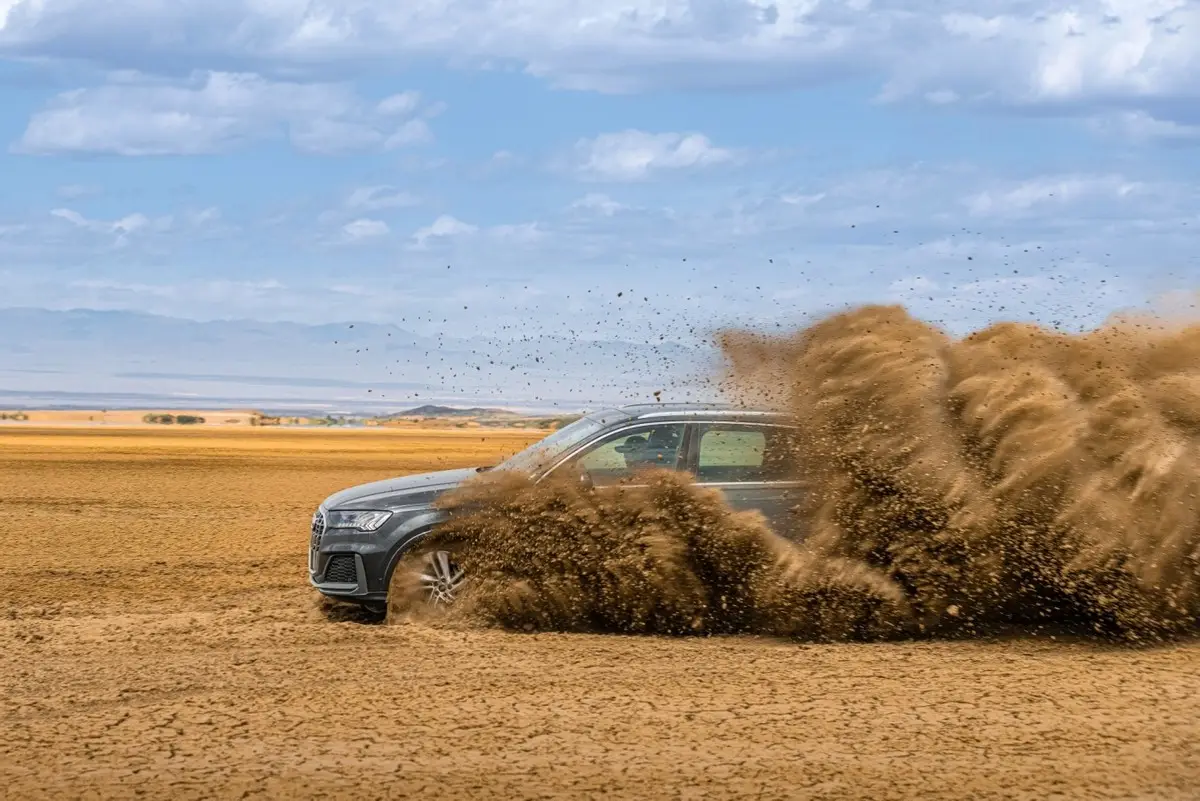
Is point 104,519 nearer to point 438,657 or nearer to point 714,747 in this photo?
point 438,657

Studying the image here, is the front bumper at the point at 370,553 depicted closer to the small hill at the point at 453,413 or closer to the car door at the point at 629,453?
the car door at the point at 629,453

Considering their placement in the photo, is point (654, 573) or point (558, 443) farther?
point (558, 443)

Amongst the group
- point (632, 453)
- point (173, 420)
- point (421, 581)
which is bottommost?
point (421, 581)

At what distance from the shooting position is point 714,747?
684 centimetres

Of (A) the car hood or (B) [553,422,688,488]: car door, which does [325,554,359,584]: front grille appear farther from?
(B) [553,422,688,488]: car door

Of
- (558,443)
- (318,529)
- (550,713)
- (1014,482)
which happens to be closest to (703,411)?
(558,443)

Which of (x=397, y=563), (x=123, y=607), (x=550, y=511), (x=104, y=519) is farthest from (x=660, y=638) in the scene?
(x=104, y=519)

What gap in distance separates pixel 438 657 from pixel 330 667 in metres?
0.68

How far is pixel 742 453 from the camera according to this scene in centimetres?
1020

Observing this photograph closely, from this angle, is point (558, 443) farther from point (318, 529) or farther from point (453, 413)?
point (453, 413)

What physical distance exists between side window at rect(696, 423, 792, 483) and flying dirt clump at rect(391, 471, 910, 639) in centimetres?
26

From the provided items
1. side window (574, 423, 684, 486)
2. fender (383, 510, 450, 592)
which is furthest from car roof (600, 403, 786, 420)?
fender (383, 510, 450, 592)

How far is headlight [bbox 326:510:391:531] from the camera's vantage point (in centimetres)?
1025

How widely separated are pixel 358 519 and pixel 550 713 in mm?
3344
